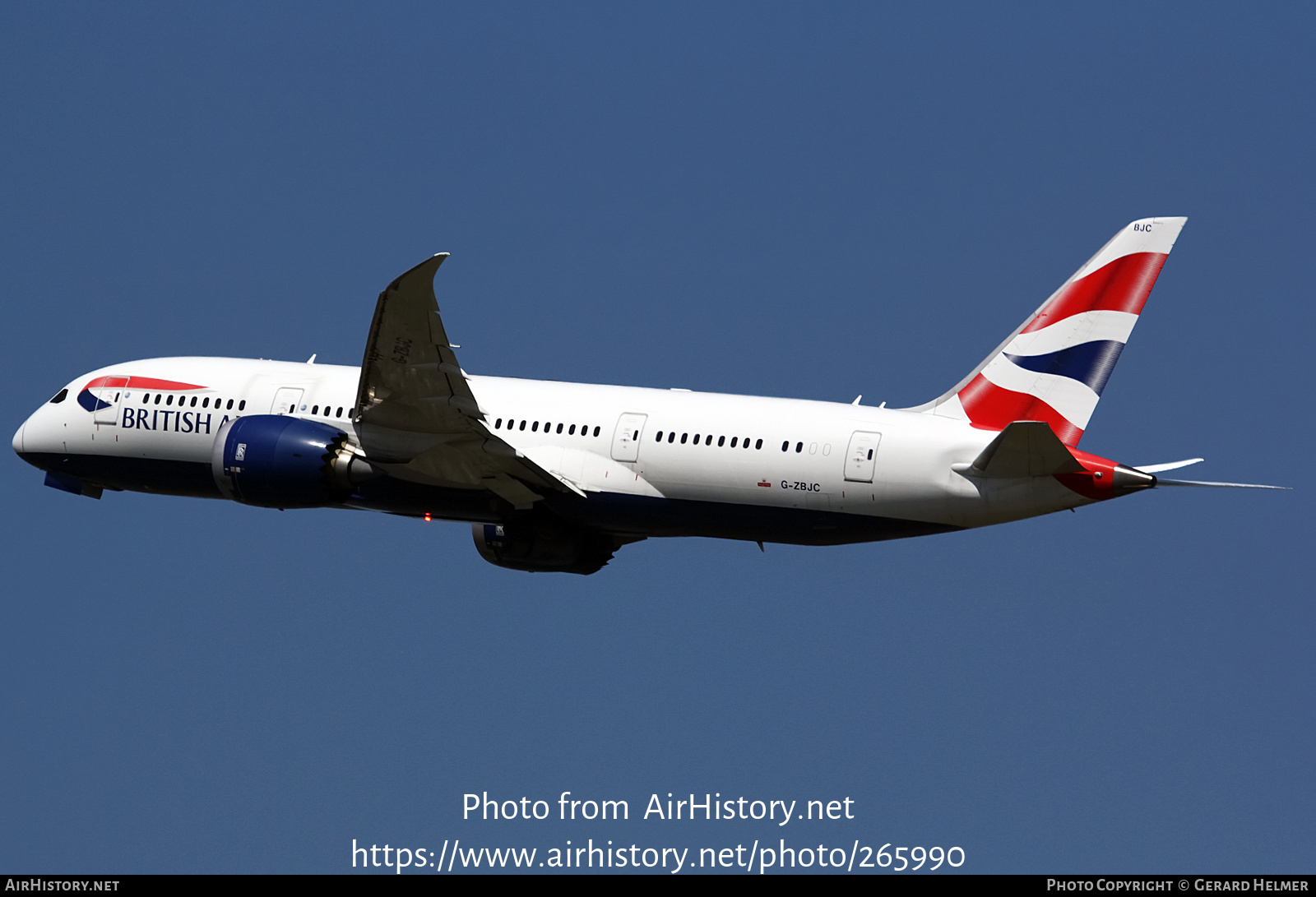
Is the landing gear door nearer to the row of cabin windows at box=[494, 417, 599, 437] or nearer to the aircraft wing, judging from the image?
the row of cabin windows at box=[494, 417, 599, 437]

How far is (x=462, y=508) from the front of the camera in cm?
4434

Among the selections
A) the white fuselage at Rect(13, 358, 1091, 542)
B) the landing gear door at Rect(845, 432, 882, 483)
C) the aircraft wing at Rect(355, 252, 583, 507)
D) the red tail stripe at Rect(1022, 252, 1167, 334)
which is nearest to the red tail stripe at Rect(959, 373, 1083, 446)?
the white fuselage at Rect(13, 358, 1091, 542)

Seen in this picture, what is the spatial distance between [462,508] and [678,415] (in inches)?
219

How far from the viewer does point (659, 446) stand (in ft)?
140

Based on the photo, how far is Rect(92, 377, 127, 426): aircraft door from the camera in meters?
47.3

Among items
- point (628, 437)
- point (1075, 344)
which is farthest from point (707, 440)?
point (1075, 344)

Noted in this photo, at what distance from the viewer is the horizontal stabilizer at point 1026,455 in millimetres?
38562

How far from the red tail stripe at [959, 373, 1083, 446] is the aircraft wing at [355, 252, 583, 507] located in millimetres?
9111

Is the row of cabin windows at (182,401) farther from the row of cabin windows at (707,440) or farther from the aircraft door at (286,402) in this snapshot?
the row of cabin windows at (707,440)

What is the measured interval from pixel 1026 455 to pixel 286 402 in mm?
17536

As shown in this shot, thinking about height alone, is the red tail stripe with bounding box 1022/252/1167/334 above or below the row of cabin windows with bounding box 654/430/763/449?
above

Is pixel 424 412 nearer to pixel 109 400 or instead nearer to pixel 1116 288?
pixel 109 400

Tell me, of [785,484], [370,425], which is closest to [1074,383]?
[785,484]

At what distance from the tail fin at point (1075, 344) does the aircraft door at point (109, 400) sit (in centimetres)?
2046
